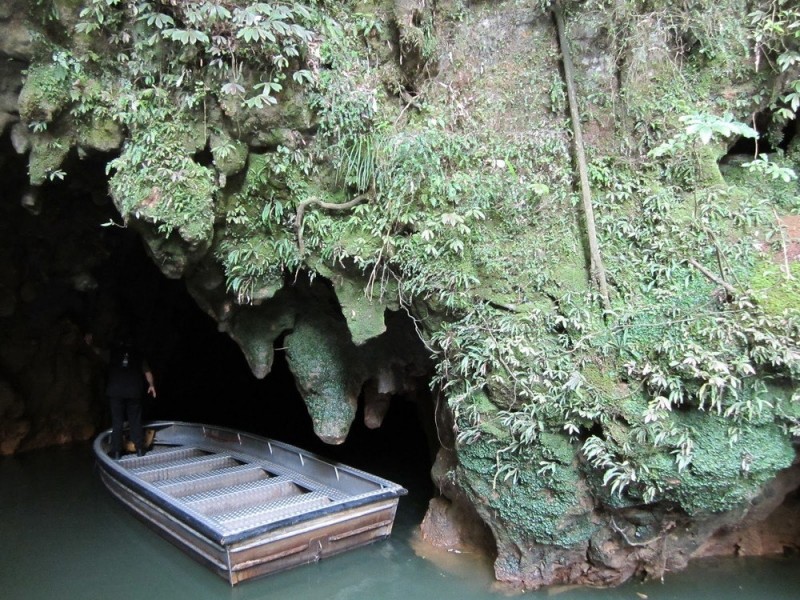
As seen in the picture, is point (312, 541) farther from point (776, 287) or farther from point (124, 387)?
point (776, 287)

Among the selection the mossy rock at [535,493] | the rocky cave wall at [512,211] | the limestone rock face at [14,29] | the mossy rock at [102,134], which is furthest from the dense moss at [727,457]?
the limestone rock face at [14,29]

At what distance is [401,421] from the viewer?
405 inches

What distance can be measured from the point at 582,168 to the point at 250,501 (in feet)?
15.4

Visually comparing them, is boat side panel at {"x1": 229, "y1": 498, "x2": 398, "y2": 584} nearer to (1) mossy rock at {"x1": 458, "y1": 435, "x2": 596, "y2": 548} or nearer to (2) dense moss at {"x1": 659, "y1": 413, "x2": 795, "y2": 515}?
(1) mossy rock at {"x1": 458, "y1": 435, "x2": 596, "y2": 548}

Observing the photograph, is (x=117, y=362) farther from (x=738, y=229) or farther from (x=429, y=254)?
(x=738, y=229)

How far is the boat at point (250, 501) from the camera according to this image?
5508 millimetres

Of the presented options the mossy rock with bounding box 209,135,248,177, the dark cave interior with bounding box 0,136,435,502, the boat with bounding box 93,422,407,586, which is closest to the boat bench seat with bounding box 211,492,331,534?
the boat with bounding box 93,422,407,586

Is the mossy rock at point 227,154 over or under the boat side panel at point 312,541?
over

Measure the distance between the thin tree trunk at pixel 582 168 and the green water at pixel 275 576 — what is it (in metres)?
2.64

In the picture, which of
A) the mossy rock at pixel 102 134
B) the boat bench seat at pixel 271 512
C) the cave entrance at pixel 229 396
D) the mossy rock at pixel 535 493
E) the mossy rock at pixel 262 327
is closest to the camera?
the mossy rock at pixel 535 493

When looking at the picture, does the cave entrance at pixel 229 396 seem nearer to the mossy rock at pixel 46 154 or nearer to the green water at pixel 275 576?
the green water at pixel 275 576

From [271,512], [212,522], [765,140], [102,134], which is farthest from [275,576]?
[765,140]

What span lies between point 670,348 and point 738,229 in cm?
127

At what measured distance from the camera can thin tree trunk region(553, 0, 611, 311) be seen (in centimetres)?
508
